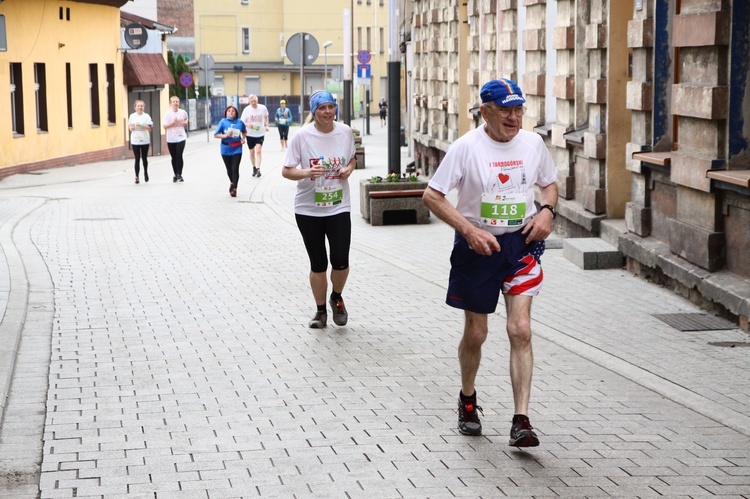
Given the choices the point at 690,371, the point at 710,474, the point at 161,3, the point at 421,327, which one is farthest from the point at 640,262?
the point at 161,3

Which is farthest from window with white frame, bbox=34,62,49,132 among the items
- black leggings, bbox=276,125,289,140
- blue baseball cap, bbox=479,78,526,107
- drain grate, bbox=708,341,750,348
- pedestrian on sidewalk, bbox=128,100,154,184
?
blue baseball cap, bbox=479,78,526,107

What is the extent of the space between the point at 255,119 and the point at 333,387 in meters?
21.0

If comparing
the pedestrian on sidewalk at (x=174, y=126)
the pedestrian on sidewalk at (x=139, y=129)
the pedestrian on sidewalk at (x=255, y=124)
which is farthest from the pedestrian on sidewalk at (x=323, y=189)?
the pedestrian on sidewalk at (x=255, y=124)

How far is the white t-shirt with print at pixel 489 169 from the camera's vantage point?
6445 millimetres

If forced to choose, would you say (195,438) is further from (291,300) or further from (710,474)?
(291,300)

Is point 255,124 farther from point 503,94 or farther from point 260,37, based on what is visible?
point 260,37

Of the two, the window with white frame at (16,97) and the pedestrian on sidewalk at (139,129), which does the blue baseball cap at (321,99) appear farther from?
the window with white frame at (16,97)

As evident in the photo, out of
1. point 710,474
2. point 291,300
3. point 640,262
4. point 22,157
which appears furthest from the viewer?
point 22,157

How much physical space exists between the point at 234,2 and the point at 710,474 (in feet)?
291

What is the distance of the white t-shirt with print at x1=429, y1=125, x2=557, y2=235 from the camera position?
6.45 m

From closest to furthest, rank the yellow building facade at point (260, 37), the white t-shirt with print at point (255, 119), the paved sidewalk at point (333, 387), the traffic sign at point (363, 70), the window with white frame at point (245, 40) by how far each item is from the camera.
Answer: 1. the paved sidewalk at point (333, 387)
2. the white t-shirt with print at point (255, 119)
3. the traffic sign at point (363, 70)
4. the yellow building facade at point (260, 37)
5. the window with white frame at point (245, 40)

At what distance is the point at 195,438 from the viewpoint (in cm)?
655

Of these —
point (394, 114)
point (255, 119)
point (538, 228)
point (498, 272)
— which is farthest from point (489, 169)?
point (255, 119)

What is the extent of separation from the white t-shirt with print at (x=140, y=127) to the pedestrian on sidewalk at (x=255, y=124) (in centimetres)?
231
